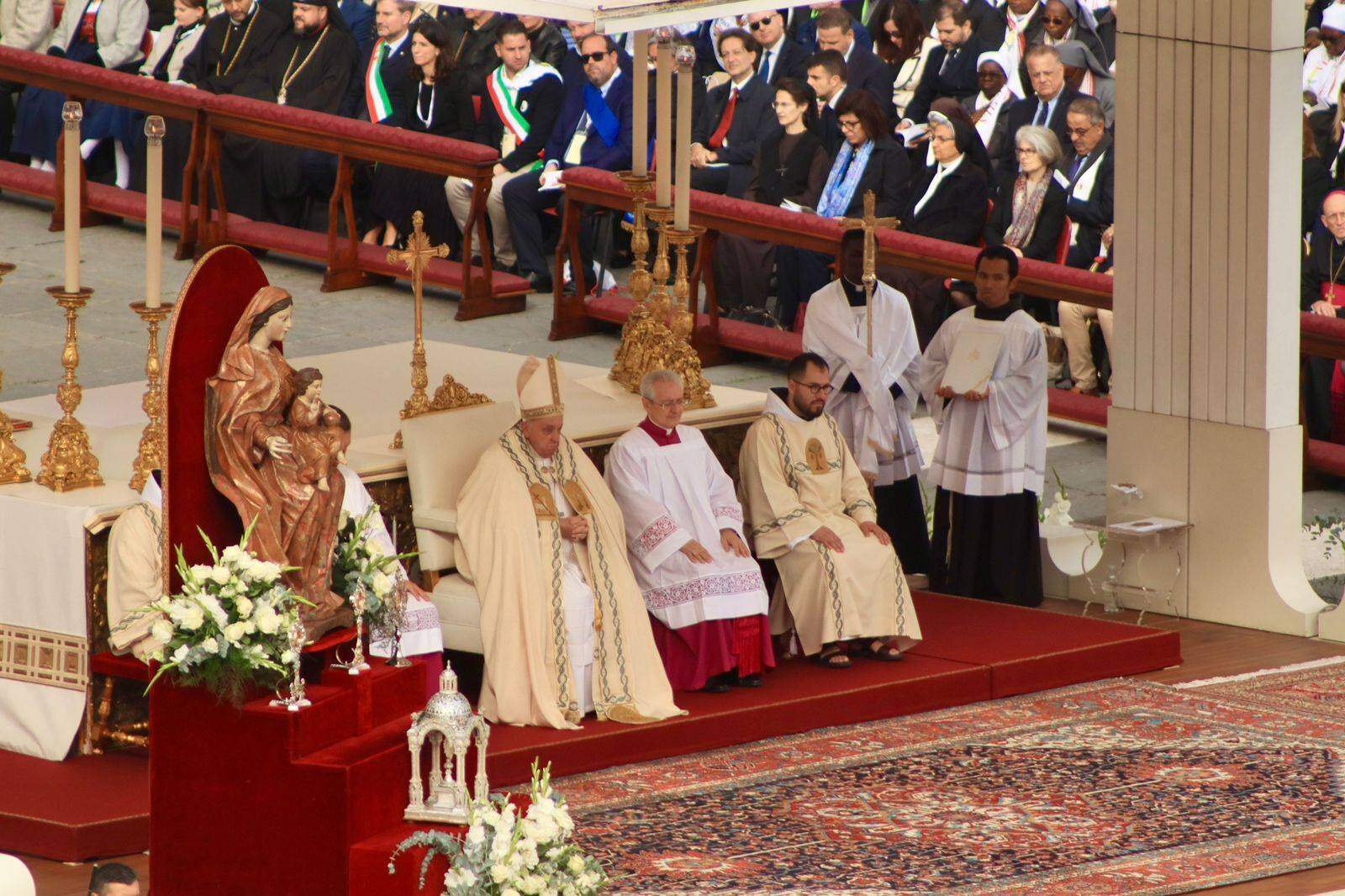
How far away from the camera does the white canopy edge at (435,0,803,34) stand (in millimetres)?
9031

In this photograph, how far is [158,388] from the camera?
8.68 metres

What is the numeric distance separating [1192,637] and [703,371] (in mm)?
4035

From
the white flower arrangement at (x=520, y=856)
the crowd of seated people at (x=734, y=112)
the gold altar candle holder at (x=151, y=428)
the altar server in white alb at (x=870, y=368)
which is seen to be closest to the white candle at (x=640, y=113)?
the altar server in white alb at (x=870, y=368)

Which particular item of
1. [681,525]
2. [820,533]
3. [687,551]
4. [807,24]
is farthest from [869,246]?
[807,24]

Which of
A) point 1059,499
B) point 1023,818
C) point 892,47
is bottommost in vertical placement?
point 1023,818

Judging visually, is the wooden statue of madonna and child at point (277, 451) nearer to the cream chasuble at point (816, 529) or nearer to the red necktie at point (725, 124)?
the cream chasuble at point (816, 529)

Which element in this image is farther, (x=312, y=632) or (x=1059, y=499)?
(x=1059, y=499)

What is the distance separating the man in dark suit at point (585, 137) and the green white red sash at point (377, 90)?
1.25 m

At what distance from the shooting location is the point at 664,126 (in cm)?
1009

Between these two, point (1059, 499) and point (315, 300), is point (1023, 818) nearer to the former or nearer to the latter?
point (1059, 499)

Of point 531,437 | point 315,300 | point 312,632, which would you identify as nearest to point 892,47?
point 315,300

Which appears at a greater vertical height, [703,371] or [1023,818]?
[703,371]

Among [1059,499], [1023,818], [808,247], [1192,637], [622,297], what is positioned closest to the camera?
[1023,818]

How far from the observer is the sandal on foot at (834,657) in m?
9.61
